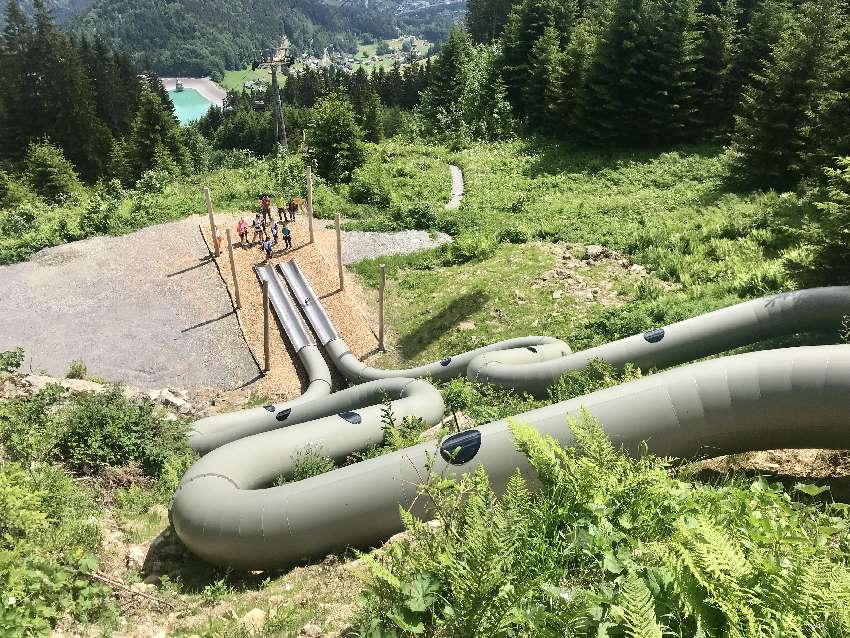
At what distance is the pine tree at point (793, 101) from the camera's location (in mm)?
24547

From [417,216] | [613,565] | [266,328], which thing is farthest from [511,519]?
[417,216]

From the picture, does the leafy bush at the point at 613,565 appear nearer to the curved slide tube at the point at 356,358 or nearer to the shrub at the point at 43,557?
the shrub at the point at 43,557

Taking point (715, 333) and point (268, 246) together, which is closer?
point (715, 333)

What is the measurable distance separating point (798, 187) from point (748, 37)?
56.7 ft

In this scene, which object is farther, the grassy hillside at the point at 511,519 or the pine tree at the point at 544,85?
the pine tree at the point at 544,85

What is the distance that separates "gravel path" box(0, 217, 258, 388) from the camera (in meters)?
19.2

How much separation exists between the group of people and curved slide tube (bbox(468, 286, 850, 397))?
14490 mm

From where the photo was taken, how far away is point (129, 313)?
21.3 metres

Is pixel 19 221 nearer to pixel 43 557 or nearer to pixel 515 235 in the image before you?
pixel 515 235

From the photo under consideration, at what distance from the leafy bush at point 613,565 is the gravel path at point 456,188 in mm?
25802

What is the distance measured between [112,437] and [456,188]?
2675cm

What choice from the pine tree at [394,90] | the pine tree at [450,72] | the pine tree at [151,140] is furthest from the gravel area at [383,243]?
the pine tree at [394,90]

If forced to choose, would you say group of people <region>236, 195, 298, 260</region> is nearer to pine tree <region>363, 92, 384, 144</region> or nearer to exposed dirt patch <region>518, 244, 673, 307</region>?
exposed dirt patch <region>518, 244, 673, 307</region>

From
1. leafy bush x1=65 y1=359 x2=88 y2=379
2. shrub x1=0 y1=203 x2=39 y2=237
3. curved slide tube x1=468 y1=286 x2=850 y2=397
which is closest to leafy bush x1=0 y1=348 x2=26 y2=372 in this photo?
leafy bush x1=65 y1=359 x2=88 y2=379
